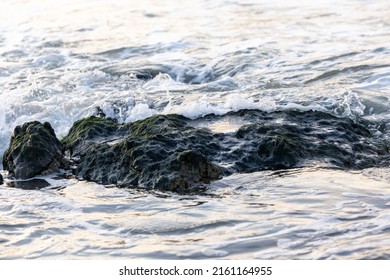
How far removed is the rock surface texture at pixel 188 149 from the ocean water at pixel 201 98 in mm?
155

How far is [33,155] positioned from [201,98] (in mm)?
2680

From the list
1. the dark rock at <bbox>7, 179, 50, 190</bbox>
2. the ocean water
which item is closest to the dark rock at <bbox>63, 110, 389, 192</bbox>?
the ocean water

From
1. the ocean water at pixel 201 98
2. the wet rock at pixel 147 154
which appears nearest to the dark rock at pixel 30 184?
the ocean water at pixel 201 98

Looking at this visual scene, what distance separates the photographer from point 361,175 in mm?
5453

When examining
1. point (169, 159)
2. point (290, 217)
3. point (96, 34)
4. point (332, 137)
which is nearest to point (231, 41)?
point (96, 34)

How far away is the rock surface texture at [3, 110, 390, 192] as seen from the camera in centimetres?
546

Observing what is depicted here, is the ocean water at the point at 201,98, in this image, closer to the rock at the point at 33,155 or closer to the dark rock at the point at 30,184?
the dark rock at the point at 30,184

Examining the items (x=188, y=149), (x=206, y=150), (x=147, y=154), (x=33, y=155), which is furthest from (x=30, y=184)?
(x=206, y=150)

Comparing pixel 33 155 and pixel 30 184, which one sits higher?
pixel 33 155

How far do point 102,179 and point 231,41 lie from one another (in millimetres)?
6575

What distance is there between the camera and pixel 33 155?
5992 mm

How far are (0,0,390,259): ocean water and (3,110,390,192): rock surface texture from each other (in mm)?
155

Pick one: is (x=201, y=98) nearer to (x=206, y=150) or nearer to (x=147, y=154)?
(x=206, y=150)

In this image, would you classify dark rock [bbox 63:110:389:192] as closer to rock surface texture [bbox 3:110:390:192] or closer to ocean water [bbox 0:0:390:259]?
rock surface texture [bbox 3:110:390:192]
